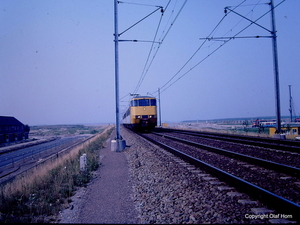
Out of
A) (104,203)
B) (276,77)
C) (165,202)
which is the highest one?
(276,77)

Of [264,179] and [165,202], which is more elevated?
[264,179]

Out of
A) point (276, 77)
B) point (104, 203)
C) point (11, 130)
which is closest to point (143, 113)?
point (276, 77)

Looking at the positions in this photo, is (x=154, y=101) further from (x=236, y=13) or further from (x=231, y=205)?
(x=231, y=205)

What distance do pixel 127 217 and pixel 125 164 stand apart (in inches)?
222

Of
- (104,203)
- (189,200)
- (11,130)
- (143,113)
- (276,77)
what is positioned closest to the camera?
(189,200)

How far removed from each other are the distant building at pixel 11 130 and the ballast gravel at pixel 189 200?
1961 inches

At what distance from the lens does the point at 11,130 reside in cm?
5169

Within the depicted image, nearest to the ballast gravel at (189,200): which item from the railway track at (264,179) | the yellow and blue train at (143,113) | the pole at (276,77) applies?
the railway track at (264,179)

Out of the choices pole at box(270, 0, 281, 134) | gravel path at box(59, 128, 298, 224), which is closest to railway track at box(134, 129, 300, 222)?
gravel path at box(59, 128, 298, 224)

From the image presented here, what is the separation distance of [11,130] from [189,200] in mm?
57267

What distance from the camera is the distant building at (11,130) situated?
158ft

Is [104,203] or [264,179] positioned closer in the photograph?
[104,203]

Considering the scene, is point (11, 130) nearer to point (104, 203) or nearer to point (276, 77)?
point (276, 77)

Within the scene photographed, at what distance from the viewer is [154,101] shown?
2717 centimetres
